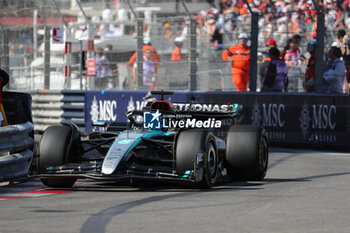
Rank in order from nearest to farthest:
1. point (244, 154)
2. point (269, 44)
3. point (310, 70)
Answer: point (244, 154), point (310, 70), point (269, 44)

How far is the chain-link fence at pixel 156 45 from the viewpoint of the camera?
15055 mm

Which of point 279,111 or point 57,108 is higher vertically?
point 279,111

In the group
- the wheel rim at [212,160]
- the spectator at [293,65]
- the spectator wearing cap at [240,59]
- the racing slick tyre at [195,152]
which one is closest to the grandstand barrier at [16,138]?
the racing slick tyre at [195,152]

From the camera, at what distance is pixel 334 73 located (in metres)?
14.5

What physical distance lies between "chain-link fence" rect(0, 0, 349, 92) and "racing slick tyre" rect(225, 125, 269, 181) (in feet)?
18.2

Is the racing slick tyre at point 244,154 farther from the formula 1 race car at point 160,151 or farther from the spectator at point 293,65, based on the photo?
the spectator at point 293,65

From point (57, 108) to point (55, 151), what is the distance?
906 cm

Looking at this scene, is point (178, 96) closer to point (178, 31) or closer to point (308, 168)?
point (178, 31)

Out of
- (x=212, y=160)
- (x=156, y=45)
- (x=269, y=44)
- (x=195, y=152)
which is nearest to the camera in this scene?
(x=195, y=152)

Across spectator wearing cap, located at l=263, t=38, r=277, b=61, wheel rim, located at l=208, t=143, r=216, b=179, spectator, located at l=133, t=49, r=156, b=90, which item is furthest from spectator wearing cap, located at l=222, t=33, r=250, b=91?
wheel rim, located at l=208, t=143, r=216, b=179

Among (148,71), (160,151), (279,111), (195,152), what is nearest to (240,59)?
(279,111)

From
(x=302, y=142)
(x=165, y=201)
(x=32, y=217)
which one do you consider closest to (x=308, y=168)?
(x=302, y=142)

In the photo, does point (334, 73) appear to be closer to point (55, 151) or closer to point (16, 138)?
point (16, 138)

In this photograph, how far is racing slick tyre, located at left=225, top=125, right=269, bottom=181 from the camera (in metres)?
9.05
